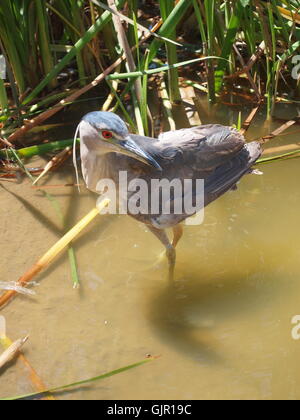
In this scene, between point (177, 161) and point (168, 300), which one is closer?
point (177, 161)

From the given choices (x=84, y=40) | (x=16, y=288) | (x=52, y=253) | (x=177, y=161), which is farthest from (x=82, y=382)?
(x=84, y=40)

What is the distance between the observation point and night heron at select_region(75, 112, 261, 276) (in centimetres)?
357

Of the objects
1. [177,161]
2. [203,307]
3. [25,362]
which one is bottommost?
Answer: [203,307]

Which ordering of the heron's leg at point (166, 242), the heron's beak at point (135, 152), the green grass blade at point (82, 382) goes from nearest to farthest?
the green grass blade at point (82, 382) < the heron's beak at point (135, 152) < the heron's leg at point (166, 242)

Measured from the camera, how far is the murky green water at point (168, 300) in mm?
3268

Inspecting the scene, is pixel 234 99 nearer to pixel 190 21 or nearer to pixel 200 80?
pixel 200 80

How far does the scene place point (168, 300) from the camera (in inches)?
149

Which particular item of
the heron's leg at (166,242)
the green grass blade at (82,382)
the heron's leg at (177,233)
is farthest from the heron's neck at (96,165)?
the green grass blade at (82,382)

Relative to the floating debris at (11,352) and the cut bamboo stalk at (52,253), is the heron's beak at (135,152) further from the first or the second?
the floating debris at (11,352)

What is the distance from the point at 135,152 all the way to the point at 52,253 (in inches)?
34.2

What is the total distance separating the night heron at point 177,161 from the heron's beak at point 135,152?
69mm

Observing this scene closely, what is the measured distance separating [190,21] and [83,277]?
101 inches

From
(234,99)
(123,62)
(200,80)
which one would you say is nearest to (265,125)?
(234,99)

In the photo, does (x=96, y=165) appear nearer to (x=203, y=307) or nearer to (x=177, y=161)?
(x=177, y=161)
